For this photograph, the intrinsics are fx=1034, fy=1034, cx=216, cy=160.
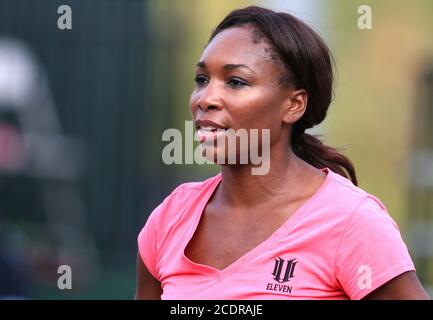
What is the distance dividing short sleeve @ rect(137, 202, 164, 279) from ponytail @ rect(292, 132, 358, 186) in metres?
0.50

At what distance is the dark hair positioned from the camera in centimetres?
318

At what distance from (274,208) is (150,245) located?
0.48 meters

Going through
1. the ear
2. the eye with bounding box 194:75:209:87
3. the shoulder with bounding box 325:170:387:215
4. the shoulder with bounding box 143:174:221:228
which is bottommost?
the shoulder with bounding box 143:174:221:228

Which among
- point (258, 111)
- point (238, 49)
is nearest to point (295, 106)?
point (258, 111)

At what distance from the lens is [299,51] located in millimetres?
3184

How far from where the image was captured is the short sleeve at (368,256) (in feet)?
9.44

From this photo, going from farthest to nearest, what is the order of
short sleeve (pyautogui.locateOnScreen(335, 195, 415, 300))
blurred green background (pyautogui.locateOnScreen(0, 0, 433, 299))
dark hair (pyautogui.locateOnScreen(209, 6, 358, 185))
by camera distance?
blurred green background (pyautogui.locateOnScreen(0, 0, 433, 299)) → dark hair (pyautogui.locateOnScreen(209, 6, 358, 185)) → short sleeve (pyautogui.locateOnScreen(335, 195, 415, 300))

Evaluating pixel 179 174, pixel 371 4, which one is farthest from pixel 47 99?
pixel 371 4

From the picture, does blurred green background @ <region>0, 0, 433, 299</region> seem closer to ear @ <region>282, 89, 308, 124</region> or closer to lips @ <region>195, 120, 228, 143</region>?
ear @ <region>282, 89, 308, 124</region>

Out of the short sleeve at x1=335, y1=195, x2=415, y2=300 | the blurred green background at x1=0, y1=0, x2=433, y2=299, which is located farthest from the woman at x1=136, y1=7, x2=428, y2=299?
the blurred green background at x1=0, y1=0, x2=433, y2=299

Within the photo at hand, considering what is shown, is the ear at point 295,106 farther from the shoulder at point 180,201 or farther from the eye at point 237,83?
the shoulder at point 180,201

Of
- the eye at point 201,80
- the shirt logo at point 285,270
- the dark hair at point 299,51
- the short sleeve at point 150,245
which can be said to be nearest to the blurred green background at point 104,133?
the short sleeve at point 150,245
